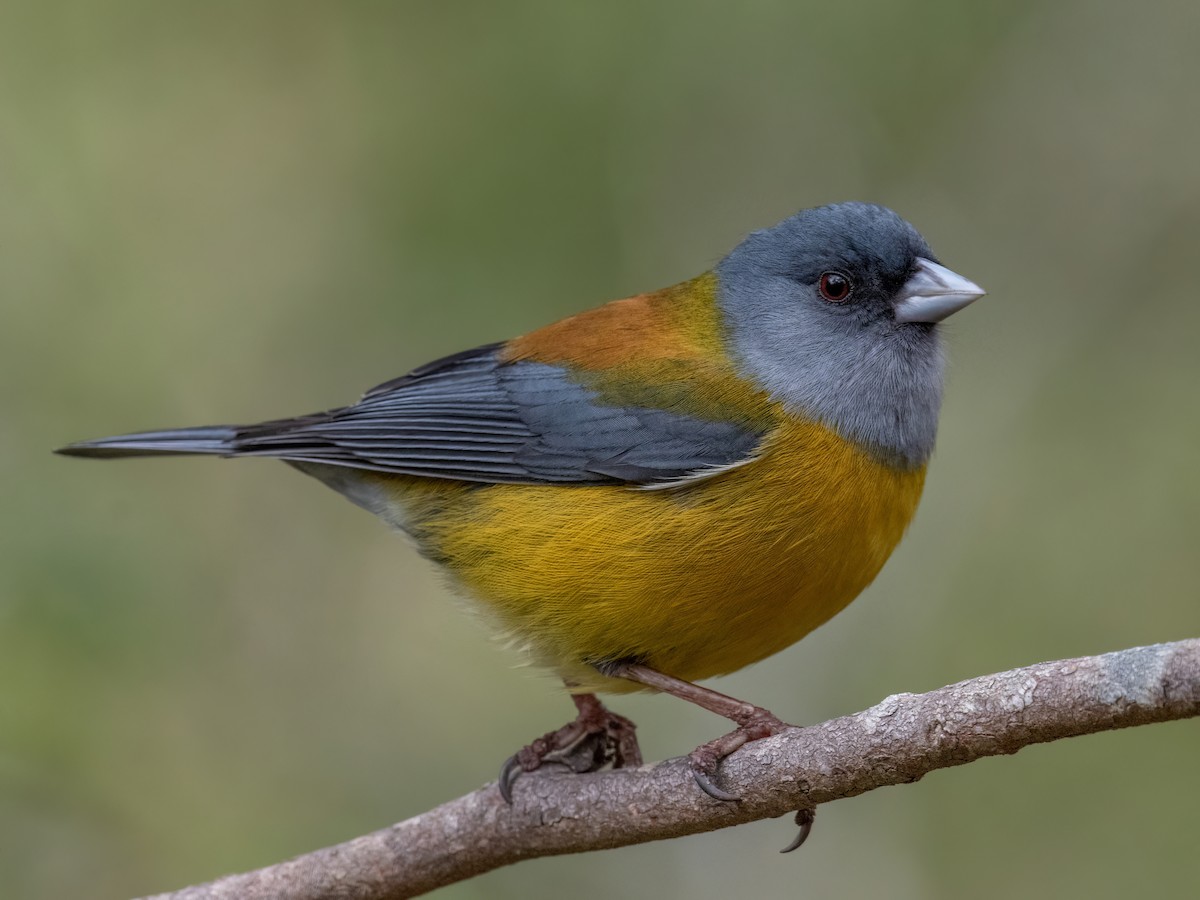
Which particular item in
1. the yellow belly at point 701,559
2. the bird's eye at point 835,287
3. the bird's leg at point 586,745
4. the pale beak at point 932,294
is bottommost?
the bird's leg at point 586,745

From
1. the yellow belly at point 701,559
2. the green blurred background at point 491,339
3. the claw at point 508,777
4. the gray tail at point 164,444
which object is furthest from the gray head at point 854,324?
the gray tail at point 164,444

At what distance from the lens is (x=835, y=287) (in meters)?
4.23

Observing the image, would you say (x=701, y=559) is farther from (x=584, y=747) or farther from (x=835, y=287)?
(x=835, y=287)

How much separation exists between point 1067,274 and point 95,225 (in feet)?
14.7

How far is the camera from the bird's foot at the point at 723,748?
328cm

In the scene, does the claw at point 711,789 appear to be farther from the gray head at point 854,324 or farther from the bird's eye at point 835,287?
the bird's eye at point 835,287

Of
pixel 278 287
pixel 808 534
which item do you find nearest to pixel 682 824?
pixel 808 534

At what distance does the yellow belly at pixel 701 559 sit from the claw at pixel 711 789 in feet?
1.79

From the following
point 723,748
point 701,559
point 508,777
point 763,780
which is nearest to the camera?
point 763,780

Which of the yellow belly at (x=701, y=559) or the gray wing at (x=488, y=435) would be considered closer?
the yellow belly at (x=701, y=559)

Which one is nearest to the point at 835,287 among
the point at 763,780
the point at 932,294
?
the point at 932,294

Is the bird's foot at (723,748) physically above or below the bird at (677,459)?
below

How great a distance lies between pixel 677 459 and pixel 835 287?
0.83m

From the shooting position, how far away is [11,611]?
4453 mm
